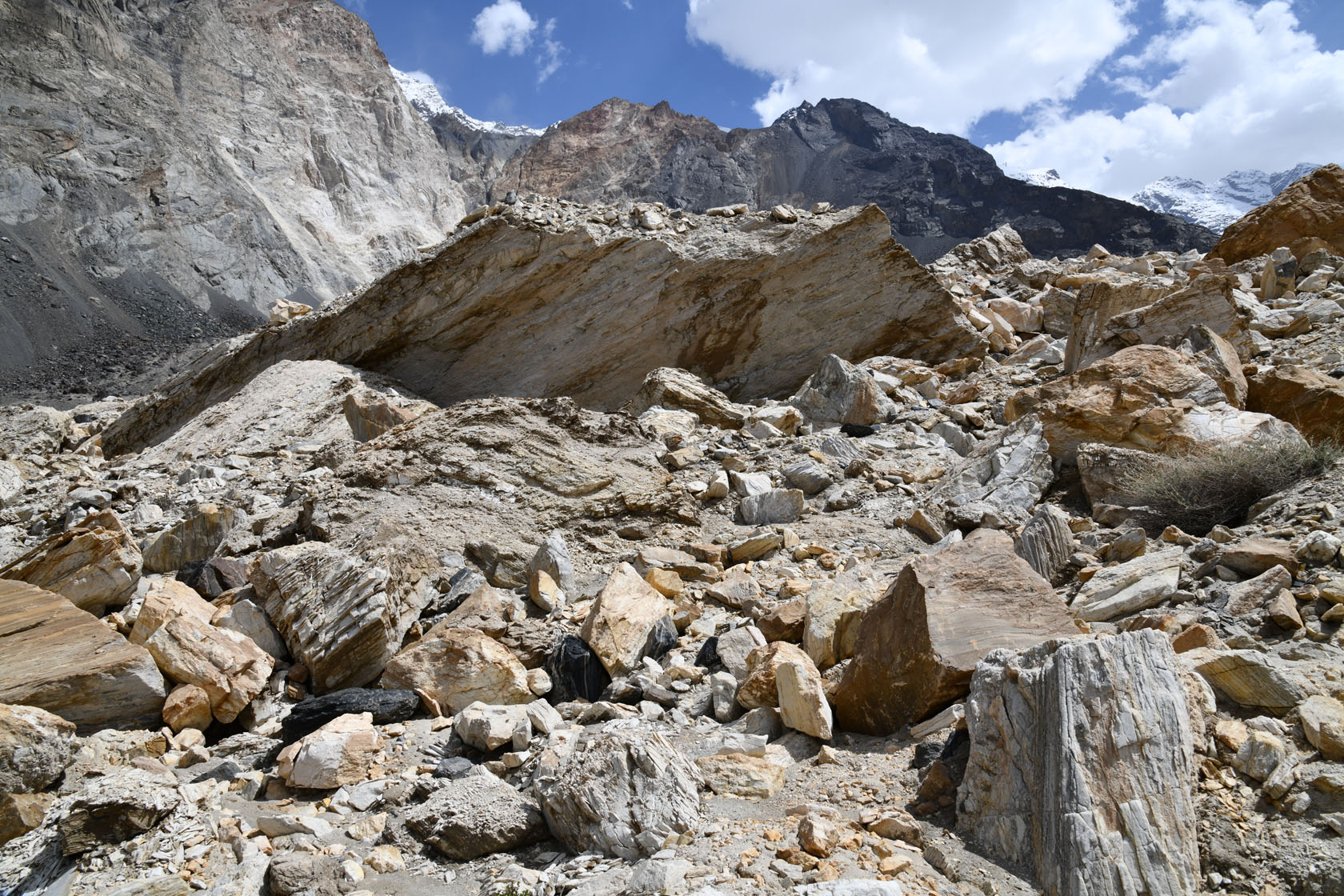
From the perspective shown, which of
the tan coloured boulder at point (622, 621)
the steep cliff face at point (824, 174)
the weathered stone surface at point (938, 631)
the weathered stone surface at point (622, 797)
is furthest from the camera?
the steep cliff face at point (824, 174)

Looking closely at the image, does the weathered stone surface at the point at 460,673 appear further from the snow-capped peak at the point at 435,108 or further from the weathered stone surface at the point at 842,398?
the snow-capped peak at the point at 435,108

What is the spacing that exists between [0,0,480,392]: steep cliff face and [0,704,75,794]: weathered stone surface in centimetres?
3205

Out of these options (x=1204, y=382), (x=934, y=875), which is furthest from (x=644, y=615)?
(x=1204, y=382)

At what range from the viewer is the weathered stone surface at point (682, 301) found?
10.7m

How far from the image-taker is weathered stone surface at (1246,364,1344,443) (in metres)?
5.43

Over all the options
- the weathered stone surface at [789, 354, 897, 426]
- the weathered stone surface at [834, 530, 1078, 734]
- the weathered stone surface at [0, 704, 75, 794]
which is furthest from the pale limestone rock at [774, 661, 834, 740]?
Answer: the weathered stone surface at [789, 354, 897, 426]

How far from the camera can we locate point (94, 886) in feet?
8.28

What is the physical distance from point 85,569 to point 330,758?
2.71 m

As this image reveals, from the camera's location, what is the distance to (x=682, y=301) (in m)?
10.7

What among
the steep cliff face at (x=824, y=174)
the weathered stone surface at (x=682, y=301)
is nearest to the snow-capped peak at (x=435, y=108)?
the steep cliff face at (x=824, y=174)

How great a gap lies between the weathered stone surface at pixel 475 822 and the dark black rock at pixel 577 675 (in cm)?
111

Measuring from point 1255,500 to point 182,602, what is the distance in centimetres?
618

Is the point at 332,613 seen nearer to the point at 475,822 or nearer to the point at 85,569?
the point at 85,569

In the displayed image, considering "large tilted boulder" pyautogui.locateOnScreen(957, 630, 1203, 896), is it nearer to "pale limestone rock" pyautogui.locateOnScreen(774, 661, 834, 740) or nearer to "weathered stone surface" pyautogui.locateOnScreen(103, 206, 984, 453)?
"pale limestone rock" pyautogui.locateOnScreen(774, 661, 834, 740)
